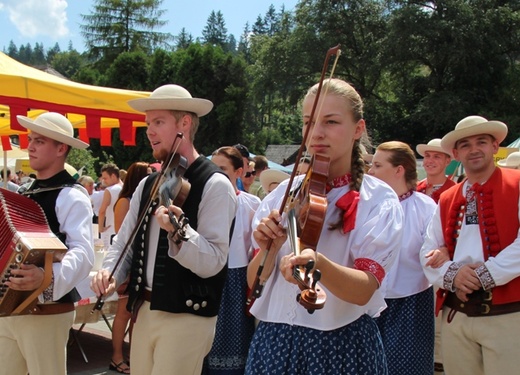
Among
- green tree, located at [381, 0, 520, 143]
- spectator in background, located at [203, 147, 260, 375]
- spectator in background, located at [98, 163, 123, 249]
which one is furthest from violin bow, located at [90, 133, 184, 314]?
green tree, located at [381, 0, 520, 143]

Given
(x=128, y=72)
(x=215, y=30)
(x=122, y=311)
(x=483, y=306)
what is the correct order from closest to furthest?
(x=483, y=306) < (x=122, y=311) < (x=128, y=72) < (x=215, y=30)

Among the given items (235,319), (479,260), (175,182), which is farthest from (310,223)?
(235,319)

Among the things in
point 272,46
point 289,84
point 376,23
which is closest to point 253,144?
point 289,84

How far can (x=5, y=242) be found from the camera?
3.29 meters

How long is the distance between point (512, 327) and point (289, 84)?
124 ft

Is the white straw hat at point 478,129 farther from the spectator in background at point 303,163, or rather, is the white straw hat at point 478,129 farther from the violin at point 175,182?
the violin at point 175,182

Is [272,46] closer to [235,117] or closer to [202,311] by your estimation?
[235,117]

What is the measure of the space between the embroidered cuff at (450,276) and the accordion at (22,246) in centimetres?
224

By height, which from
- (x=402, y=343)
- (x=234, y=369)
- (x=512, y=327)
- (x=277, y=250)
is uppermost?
(x=277, y=250)

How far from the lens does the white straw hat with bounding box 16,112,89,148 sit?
12.4ft

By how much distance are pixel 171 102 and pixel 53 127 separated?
3.19ft

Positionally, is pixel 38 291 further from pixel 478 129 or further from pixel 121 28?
pixel 121 28

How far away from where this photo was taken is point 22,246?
313cm

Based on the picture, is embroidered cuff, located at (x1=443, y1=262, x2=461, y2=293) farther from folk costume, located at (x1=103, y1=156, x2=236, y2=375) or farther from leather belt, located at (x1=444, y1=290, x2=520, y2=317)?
folk costume, located at (x1=103, y1=156, x2=236, y2=375)
